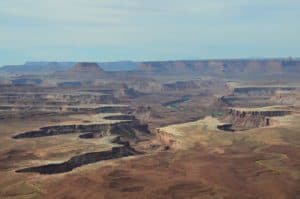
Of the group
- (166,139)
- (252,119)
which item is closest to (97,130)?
(166,139)

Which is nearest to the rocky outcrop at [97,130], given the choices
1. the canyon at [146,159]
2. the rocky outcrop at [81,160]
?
the canyon at [146,159]

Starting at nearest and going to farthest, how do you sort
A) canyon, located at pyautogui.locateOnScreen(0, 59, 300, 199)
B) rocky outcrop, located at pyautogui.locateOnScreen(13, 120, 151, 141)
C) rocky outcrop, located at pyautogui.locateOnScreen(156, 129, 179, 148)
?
canyon, located at pyautogui.locateOnScreen(0, 59, 300, 199) < rocky outcrop, located at pyautogui.locateOnScreen(156, 129, 179, 148) < rocky outcrop, located at pyautogui.locateOnScreen(13, 120, 151, 141)

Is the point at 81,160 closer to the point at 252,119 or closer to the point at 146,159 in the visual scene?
the point at 146,159

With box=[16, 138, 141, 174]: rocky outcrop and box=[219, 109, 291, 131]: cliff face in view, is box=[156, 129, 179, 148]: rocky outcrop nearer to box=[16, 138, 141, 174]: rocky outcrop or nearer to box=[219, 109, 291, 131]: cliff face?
box=[16, 138, 141, 174]: rocky outcrop

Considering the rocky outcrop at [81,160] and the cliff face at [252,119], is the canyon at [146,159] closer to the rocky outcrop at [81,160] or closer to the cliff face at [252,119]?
the rocky outcrop at [81,160]

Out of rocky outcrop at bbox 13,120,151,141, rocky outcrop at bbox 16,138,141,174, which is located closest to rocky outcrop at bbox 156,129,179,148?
rocky outcrop at bbox 13,120,151,141

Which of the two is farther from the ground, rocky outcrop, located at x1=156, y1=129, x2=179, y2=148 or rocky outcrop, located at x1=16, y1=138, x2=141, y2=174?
rocky outcrop, located at x1=16, y1=138, x2=141, y2=174

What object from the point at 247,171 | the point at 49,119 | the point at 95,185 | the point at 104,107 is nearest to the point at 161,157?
the point at 247,171

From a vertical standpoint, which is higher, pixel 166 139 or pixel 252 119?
pixel 252 119

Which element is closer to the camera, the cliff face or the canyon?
the canyon

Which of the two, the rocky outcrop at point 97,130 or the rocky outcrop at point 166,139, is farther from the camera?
the rocky outcrop at point 97,130

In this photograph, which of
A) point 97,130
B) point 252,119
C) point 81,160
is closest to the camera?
point 81,160

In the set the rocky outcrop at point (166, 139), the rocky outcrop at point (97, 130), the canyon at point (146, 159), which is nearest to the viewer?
the canyon at point (146, 159)
